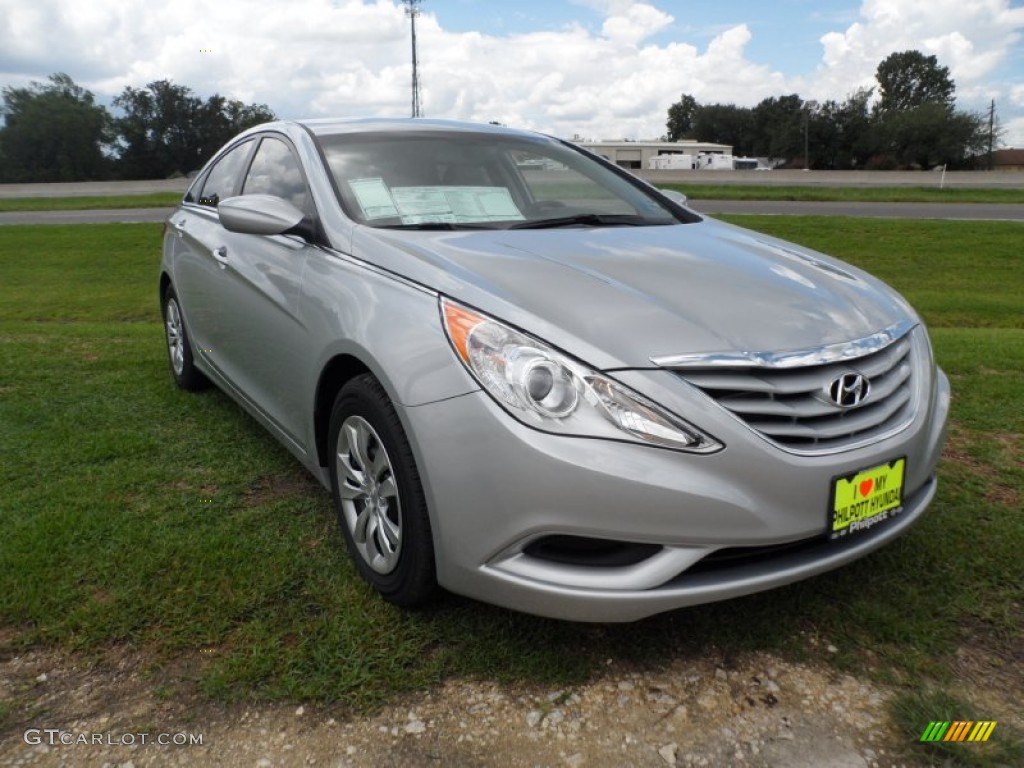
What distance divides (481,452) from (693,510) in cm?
53

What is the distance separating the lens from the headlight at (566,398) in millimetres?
1981

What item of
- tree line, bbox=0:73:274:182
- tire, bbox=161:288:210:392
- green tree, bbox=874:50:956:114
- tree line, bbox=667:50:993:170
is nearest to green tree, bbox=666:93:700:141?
tree line, bbox=667:50:993:170

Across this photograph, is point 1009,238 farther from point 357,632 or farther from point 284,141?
point 357,632

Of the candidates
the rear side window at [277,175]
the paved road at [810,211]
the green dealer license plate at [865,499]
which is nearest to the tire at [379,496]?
the rear side window at [277,175]

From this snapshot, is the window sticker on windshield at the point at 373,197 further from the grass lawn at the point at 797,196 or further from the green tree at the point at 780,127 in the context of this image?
the green tree at the point at 780,127

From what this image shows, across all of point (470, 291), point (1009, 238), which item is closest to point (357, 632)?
point (470, 291)

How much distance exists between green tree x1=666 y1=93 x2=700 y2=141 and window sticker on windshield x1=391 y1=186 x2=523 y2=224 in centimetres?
11430

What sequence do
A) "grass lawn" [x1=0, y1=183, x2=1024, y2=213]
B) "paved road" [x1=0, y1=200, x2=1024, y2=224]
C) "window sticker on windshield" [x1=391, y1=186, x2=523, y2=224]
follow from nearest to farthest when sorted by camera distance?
"window sticker on windshield" [x1=391, y1=186, x2=523, y2=224] → "paved road" [x1=0, y1=200, x2=1024, y2=224] → "grass lawn" [x1=0, y1=183, x2=1024, y2=213]

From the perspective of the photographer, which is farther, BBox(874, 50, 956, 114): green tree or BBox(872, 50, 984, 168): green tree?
BBox(874, 50, 956, 114): green tree

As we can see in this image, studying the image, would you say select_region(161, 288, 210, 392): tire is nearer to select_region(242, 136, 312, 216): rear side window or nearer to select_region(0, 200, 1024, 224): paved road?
select_region(242, 136, 312, 216): rear side window

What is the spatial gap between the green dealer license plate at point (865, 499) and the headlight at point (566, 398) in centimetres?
41

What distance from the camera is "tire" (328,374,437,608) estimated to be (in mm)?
2258

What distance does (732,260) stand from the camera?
8.94 ft

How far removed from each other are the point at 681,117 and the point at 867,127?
1780 inches
